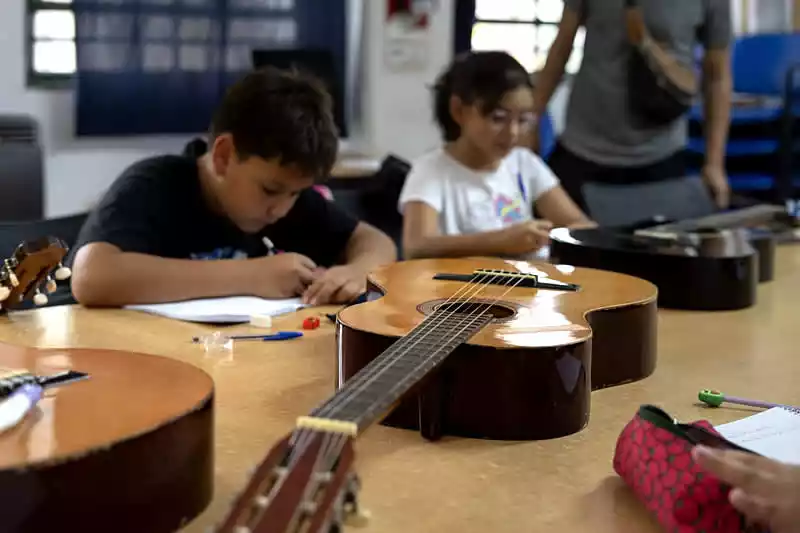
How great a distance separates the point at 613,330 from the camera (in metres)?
0.92

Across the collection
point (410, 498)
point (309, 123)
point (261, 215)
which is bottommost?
point (410, 498)

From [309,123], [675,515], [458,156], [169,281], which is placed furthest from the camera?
[458,156]

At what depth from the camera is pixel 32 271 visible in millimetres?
1088

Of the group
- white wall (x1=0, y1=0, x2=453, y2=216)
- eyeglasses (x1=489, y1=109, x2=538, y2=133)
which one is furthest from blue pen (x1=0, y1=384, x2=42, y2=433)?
white wall (x1=0, y1=0, x2=453, y2=216)

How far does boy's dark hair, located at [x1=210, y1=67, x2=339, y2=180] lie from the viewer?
4.52ft

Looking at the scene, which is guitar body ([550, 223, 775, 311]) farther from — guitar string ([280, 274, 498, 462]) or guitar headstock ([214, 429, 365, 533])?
guitar headstock ([214, 429, 365, 533])

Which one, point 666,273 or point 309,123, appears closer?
point 666,273

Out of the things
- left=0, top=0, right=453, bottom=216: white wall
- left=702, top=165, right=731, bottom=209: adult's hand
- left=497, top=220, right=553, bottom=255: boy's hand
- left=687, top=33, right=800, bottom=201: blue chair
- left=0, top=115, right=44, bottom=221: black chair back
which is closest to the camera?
left=497, top=220, right=553, bottom=255: boy's hand

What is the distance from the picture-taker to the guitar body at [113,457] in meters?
0.47

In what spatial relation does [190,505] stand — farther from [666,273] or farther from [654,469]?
[666,273]

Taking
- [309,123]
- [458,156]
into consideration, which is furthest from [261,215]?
[458,156]

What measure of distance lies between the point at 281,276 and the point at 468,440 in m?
0.62

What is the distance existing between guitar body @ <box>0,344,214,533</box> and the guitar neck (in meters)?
0.08

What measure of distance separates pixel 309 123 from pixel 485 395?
0.78 meters
